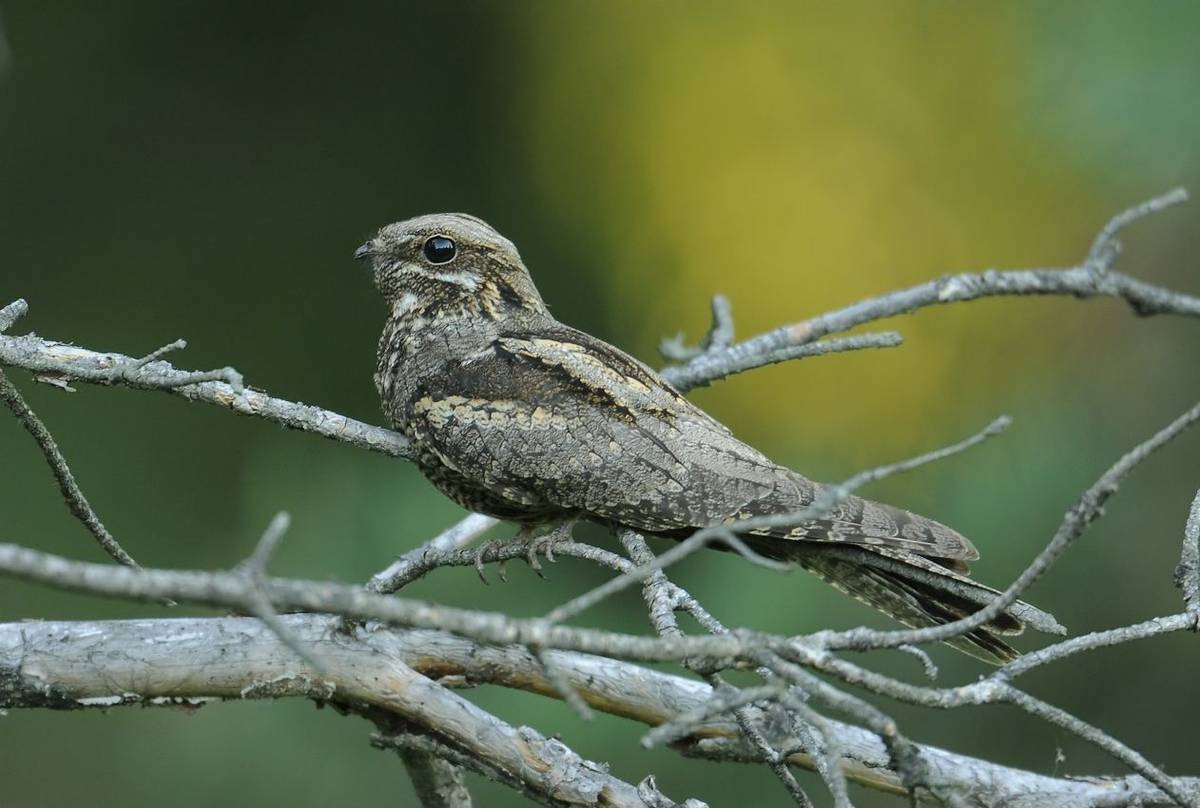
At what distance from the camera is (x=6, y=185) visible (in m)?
5.62

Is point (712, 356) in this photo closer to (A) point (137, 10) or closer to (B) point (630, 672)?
(B) point (630, 672)

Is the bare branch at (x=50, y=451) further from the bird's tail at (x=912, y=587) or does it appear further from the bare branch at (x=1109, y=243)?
the bare branch at (x=1109, y=243)

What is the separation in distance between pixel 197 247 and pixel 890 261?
2860 mm

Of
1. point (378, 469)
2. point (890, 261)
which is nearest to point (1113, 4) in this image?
point (890, 261)

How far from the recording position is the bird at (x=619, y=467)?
110 inches

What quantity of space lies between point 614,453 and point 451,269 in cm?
76

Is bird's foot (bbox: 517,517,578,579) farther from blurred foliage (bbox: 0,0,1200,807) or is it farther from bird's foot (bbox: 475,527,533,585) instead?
blurred foliage (bbox: 0,0,1200,807)

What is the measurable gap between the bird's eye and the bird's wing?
0.39 metres

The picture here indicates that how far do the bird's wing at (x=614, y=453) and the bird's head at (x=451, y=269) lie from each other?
0.31 m

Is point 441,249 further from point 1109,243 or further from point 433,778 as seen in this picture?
point 1109,243

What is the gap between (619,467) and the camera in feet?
9.50

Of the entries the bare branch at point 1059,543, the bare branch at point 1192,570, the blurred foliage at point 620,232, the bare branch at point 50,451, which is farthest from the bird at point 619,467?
the blurred foliage at point 620,232

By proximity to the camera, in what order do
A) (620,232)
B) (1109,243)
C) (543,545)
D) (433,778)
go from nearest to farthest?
(433,778)
(543,545)
(1109,243)
(620,232)

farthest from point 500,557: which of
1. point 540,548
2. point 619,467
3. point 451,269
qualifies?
point 451,269
